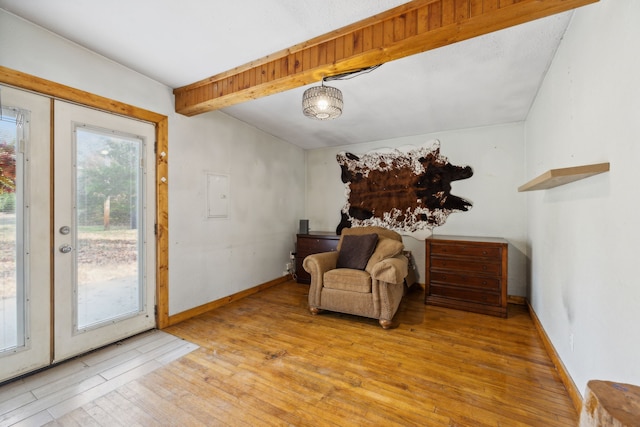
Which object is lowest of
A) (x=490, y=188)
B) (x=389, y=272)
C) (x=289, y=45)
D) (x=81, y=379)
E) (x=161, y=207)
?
(x=81, y=379)

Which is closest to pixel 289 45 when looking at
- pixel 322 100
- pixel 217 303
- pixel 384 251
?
pixel 322 100

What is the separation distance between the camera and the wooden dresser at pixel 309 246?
4125 mm

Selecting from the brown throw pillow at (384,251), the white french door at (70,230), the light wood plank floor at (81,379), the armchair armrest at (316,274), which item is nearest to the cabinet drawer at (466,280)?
the brown throw pillow at (384,251)

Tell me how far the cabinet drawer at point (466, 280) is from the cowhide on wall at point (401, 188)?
2.76ft

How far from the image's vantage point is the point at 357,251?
318 centimetres

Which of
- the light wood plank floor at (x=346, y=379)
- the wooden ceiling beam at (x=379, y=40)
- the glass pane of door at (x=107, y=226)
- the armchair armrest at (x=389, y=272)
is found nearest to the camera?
the wooden ceiling beam at (x=379, y=40)

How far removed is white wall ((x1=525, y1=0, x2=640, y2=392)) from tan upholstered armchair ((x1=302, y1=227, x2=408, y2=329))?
1.26 meters

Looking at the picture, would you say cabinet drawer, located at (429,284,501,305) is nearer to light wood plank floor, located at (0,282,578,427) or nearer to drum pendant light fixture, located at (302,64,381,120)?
light wood plank floor, located at (0,282,578,427)

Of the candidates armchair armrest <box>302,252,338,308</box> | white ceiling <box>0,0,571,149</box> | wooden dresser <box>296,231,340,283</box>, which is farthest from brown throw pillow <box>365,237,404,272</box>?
white ceiling <box>0,0,571,149</box>

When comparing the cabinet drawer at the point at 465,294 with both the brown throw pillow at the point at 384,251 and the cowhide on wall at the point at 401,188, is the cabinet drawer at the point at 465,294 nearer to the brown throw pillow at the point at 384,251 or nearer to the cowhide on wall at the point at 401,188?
the brown throw pillow at the point at 384,251

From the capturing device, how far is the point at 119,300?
2418 mm

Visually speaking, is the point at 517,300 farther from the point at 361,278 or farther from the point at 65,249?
the point at 65,249

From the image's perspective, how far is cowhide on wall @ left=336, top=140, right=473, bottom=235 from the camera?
384 centimetres

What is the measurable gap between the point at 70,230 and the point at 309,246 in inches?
112
